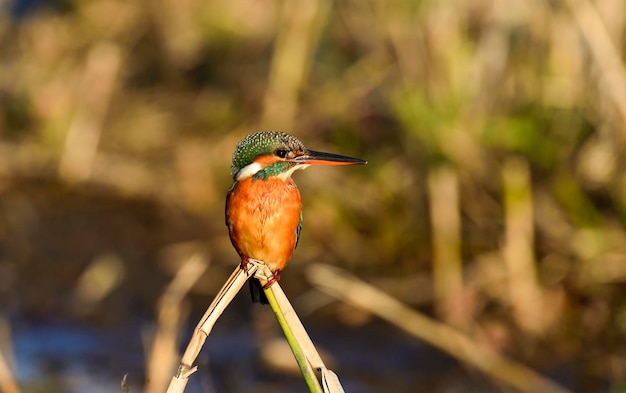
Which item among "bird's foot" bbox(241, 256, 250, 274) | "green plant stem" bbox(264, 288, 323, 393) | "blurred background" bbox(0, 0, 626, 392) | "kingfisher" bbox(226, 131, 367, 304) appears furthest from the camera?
"blurred background" bbox(0, 0, 626, 392)

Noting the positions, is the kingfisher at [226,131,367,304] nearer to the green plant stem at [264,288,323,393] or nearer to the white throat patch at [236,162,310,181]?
the white throat patch at [236,162,310,181]

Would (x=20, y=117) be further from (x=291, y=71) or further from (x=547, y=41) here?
(x=547, y=41)

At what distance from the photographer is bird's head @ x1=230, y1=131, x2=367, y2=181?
2975mm

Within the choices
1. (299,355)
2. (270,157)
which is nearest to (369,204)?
(270,157)

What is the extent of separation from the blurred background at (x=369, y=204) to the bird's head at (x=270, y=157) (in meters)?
1.07

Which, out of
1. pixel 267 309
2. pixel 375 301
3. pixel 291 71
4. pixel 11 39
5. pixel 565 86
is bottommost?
pixel 375 301

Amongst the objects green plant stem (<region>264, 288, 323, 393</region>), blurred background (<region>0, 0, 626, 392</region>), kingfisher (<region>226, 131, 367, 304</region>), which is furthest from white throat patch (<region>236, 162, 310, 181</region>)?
blurred background (<region>0, 0, 626, 392</region>)

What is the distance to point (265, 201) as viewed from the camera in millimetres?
2947

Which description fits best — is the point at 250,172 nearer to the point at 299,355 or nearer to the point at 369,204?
the point at 299,355

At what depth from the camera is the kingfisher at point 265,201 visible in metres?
2.94

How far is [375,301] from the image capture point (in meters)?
4.63

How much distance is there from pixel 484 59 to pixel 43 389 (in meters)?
2.57

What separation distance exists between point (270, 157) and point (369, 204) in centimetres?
284

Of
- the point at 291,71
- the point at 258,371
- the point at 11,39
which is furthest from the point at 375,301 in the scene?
the point at 11,39
